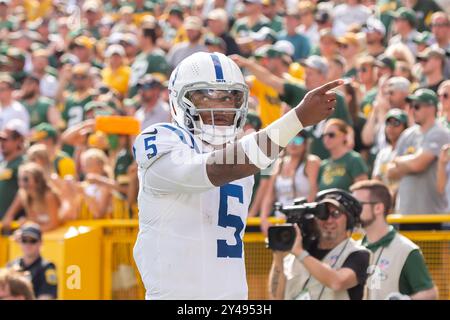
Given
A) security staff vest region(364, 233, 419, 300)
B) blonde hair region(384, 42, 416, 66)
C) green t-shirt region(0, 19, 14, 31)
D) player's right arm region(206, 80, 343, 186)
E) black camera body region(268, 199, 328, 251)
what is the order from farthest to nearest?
green t-shirt region(0, 19, 14, 31)
blonde hair region(384, 42, 416, 66)
security staff vest region(364, 233, 419, 300)
black camera body region(268, 199, 328, 251)
player's right arm region(206, 80, 343, 186)

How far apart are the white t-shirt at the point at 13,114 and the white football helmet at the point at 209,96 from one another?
7.91 m

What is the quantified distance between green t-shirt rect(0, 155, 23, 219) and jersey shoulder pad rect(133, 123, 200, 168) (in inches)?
238

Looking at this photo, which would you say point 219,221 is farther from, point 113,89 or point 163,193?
point 113,89

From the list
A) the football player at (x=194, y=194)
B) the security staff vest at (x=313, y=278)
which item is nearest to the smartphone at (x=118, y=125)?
the security staff vest at (x=313, y=278)

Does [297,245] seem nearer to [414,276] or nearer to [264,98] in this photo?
[414,276]

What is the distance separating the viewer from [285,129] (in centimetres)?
406

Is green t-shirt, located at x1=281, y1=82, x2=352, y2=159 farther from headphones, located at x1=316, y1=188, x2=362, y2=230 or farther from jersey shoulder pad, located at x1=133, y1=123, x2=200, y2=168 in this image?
jersey shoulder pad, located at x1=133, y1=123, x2=200, y2=168

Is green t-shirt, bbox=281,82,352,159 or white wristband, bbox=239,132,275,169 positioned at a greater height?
green t-shirt, bbox=281,82,352,159

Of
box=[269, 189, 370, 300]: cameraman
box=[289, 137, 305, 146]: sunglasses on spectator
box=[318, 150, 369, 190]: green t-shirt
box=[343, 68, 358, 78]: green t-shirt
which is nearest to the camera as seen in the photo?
box=[269, 189, 370, 300]: cameraman

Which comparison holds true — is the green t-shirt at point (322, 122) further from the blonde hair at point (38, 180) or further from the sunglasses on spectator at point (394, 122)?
the blonde hair at point (38, 180)

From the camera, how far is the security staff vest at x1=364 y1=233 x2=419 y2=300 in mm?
6973

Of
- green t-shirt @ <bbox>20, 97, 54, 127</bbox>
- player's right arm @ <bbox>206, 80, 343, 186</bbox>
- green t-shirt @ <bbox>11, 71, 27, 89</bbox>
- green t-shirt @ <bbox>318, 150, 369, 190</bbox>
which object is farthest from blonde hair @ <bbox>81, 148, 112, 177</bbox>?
player's right arm @ <bbox>206, 80, 343, 186</bbox>

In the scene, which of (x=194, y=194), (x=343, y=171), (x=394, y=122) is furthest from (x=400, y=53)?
(x=194, y=194)

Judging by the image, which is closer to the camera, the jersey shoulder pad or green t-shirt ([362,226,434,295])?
the jersey shoulder pad
